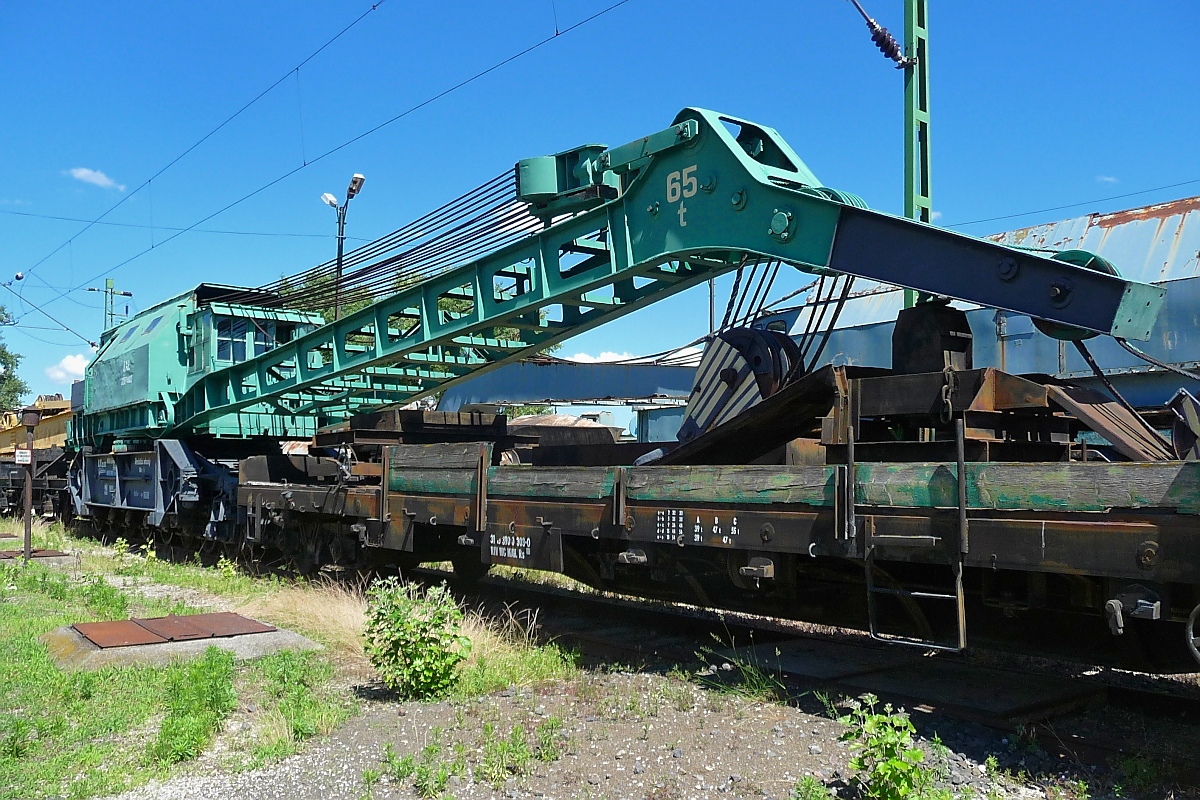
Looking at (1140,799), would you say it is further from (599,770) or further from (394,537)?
(394,537)

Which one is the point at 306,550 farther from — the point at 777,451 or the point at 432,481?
the point at 777,451

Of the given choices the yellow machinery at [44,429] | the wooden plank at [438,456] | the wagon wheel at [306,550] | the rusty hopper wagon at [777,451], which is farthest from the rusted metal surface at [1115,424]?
the yellow machinery at [44,429]

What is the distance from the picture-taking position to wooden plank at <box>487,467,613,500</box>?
706 centimetres

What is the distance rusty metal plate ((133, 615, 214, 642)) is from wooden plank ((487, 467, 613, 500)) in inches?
107

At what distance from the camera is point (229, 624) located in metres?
8.86

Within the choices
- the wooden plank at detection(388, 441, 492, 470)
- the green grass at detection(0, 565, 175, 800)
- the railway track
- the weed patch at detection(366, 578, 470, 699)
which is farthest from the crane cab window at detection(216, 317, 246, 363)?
the weed patch at detection(366, 578, 470, 699)

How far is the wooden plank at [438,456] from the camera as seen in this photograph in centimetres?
836

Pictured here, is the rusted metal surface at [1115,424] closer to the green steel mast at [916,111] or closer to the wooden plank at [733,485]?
the wooden plank at [733,485]

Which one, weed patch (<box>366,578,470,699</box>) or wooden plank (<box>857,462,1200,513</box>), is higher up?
wooden plank (<box>857,462,1200,513</box>)

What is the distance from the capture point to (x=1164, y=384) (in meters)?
14.7

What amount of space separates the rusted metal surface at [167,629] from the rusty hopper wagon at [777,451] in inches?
55.7

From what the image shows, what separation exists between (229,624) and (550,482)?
346 cm

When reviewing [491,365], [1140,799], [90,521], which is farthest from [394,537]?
[90,521]

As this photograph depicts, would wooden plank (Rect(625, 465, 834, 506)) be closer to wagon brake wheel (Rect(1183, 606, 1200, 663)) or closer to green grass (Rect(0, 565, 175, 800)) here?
wagon brake wheel (Rect(1183, 606, 1200, 663))
